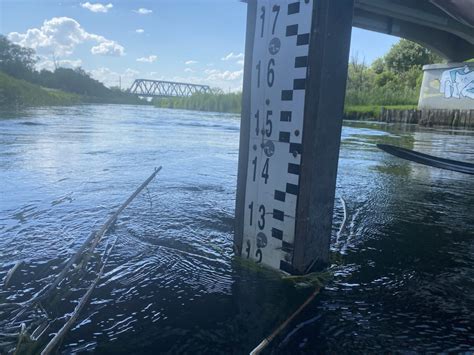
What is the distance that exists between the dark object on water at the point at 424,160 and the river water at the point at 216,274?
1.33 feet

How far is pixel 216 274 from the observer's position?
2293 millimetres

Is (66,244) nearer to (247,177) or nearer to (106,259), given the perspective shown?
(106,259)

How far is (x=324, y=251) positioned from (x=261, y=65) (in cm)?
122

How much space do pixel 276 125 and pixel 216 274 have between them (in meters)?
0.98

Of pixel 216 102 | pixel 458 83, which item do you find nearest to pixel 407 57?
pixel 458 83

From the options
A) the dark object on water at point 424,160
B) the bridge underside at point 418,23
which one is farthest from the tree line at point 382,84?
the dark object on water at point 424,160

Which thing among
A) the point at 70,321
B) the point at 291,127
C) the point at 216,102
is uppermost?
the point at 216,102

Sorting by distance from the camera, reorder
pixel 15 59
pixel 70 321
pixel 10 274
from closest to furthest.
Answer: pixel 70 321, pixel 10 274, pixel 15 59

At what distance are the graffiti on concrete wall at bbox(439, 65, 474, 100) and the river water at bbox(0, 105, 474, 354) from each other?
23.1 m

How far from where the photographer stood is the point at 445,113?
24141 mm

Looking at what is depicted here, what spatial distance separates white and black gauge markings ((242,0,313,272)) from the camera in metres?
2.10

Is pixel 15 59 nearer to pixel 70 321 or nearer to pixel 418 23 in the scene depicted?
pixel 418 23

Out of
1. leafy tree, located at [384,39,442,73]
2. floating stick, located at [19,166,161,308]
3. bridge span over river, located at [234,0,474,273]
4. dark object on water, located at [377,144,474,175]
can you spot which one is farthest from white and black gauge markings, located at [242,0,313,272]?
→ leafy tree, located at [384,39,442,73]

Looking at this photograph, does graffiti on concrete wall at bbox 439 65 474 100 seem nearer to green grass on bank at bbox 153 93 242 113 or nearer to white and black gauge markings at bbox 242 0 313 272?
green grass on bank at bbox 153 93 242 113
